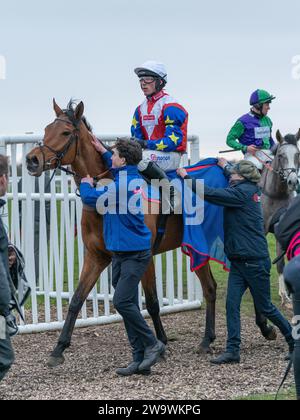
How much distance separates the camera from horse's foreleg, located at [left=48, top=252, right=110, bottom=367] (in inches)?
322

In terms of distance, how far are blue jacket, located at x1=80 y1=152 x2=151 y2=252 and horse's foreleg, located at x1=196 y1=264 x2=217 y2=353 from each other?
5.16 feet

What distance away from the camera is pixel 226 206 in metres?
8.16

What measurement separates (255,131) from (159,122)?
3.46 m

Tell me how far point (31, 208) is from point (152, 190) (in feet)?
4.89

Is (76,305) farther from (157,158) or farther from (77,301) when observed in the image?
(157,158)

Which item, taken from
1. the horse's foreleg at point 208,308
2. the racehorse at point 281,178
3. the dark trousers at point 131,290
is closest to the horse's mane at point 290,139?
the racehorse at point 281,178

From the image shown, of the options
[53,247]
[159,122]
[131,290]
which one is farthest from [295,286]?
[53,247]

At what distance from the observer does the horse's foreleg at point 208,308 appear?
8.76m

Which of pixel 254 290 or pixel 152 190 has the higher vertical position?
pixel 152 190

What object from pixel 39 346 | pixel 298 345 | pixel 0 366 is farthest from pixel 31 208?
pixel 298 345

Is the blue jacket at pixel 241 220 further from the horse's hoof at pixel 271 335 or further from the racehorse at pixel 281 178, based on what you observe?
the racehorse at pixel 281 178

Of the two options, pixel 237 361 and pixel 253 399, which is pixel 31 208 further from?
pixel 253 399

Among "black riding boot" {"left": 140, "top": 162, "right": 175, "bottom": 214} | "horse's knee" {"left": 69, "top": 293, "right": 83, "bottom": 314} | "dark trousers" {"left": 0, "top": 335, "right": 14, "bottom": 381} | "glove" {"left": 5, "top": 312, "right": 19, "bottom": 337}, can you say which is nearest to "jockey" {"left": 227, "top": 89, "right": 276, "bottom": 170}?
"black riding boot" {"left": 140, "top": 162, "right": 175, "bottom": 214}

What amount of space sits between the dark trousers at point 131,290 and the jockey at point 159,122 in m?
1.30
